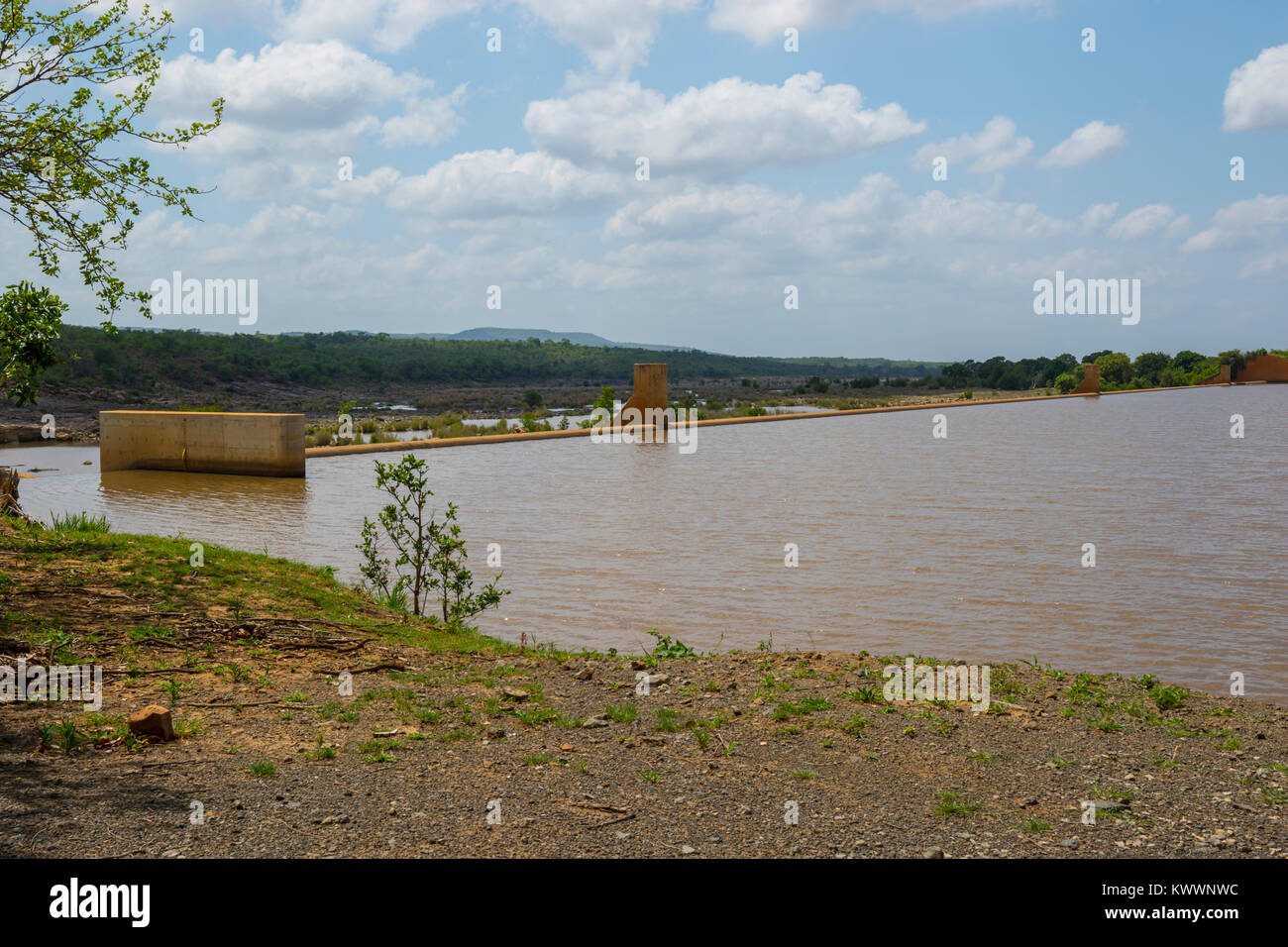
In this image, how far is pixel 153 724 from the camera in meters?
5.11

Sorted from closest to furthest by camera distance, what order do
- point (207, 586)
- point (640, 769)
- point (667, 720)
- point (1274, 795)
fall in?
point (1274, 795) → point (640, 769) → point (667, 720) → point (207, 586)

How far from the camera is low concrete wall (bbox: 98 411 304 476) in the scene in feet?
64.5

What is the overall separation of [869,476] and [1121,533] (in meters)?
7.22

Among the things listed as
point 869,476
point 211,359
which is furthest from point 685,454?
point 211,359

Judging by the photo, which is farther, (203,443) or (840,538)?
(203,443)

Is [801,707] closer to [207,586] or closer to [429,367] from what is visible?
[207,586]

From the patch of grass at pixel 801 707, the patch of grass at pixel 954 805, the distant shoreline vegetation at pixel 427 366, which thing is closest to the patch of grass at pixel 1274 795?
A: the patch of grass at pixel 954 805

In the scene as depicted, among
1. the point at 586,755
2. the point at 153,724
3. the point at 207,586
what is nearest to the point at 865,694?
the point at 586,755

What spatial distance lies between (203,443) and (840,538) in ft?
44.8

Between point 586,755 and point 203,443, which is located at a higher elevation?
point 203,443

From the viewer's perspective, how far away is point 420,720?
564 cm

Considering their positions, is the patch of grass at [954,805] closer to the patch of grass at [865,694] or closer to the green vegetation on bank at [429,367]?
the patch of grass at [865,694]

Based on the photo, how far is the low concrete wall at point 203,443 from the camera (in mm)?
19656
